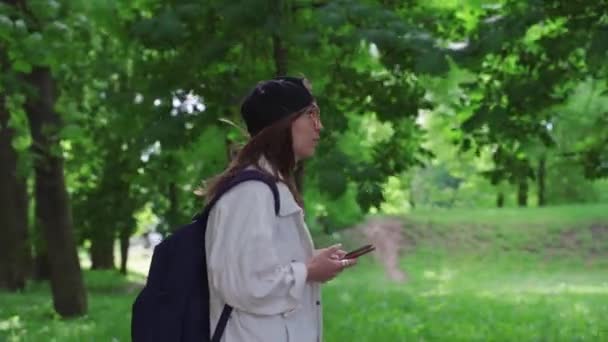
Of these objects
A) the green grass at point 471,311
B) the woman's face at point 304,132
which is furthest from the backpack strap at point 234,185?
the green grass at point 471,311

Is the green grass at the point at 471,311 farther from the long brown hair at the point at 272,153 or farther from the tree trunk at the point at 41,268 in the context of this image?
the tree trunk at the point at 41,268

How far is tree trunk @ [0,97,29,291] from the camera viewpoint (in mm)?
22016

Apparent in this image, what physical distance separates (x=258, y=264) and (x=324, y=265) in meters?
0.24

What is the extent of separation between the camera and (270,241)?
2.98 m

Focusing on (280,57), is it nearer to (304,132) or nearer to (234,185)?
(304,132)

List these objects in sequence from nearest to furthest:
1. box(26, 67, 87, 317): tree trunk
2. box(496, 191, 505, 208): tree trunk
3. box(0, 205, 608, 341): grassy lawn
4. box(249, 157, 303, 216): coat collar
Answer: box(249, 157, 303, 216): coat collar
box(0, 205, 608, 341): grassy lawn
box(26, 67, 87, 317): tree trunk
box(496, 191, 505, 208): tree trunk

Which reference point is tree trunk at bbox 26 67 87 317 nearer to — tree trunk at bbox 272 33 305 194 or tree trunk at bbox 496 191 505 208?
tree trunk at bbox 272 33 305 194

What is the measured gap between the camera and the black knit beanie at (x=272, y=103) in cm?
318

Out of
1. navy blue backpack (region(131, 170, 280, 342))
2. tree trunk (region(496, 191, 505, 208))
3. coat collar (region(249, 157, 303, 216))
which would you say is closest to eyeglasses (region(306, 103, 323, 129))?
coat collar (region(249, 157, 303, 216))

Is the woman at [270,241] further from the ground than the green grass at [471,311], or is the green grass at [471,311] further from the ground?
the woman at [270,241]

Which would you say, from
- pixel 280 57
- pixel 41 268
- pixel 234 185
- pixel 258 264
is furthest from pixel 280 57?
pixel 41 268

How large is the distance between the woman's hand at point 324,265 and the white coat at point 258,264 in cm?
4

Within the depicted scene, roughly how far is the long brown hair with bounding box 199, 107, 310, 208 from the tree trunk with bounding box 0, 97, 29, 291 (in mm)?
19587

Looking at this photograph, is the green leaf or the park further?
the park
